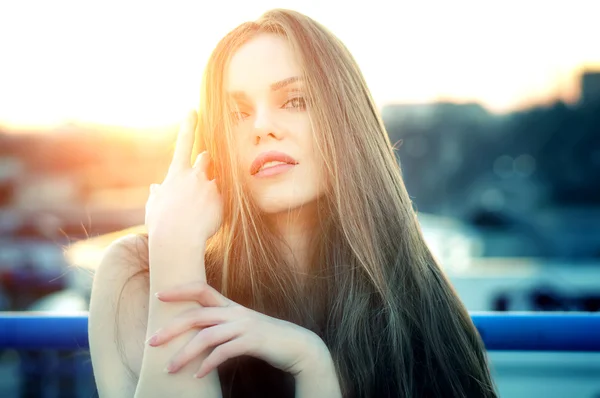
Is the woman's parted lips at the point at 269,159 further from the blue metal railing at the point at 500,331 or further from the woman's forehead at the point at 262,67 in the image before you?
the blue metal railing at the point at 500,331

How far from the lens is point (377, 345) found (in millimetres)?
1496

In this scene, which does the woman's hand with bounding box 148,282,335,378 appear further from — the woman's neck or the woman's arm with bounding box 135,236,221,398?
the woman's neck

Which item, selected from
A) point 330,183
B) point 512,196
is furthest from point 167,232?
point 512,196

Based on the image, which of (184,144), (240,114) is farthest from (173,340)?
(240,114)

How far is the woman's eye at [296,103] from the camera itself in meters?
1.55

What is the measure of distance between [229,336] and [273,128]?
0.56 m

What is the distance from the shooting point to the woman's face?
4.95 ft

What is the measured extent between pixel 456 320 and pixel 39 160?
43.5 metres

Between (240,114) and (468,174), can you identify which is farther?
(468,174)

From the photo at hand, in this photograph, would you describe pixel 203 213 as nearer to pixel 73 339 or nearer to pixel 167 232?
pixel 167 232

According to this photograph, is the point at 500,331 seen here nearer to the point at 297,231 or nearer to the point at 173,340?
the point at 297,231

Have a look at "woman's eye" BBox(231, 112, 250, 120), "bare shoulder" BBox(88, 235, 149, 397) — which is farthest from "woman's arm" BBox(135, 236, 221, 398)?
"woman's eye" BBox(231, 112, 250, 120)

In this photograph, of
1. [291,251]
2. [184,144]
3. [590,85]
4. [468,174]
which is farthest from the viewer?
[468,174]

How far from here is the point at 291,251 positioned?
5.52 ft
